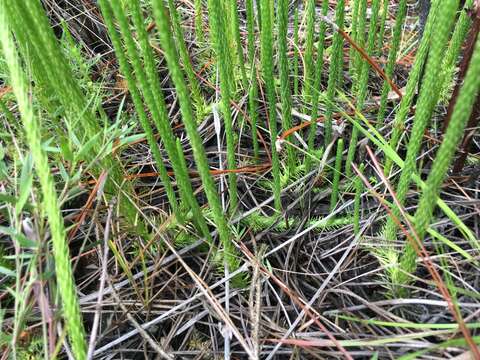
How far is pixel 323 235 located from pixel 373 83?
499 mm

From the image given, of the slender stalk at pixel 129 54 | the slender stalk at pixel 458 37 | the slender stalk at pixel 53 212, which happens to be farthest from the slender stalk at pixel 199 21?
the slender stalk at pixel 53 212

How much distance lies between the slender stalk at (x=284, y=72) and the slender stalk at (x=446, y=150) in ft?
1.09

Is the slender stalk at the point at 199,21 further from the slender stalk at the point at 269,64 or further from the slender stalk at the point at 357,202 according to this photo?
Result: the slender stalk at the point at 357,202

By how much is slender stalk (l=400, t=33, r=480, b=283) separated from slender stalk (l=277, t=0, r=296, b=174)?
0.33 metres

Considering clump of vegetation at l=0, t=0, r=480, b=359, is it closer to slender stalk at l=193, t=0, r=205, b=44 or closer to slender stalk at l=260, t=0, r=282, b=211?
slender stalk at l=260, t=0, r=282, b=211

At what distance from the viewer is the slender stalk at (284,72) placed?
721 mm

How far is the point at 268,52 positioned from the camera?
2.28 ft

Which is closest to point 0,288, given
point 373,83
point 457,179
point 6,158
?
point 6,158

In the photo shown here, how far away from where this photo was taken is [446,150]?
1.65 feet

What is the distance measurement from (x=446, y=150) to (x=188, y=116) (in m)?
0.33

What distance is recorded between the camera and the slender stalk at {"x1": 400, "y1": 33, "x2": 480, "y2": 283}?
44 cm

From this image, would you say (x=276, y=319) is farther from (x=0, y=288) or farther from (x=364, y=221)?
(x=0, y=288)

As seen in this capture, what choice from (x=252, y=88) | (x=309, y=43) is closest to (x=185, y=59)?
(x=252, y=88)

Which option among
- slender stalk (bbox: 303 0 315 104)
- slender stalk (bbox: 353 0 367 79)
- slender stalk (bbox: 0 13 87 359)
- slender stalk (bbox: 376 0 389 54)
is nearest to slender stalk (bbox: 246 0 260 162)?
slender stalk (bbox: 303 0 315 104)
